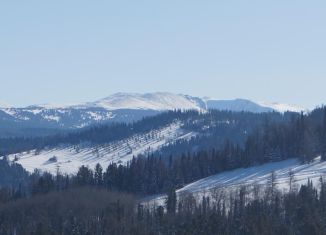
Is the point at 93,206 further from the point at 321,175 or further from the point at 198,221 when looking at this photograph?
the point at 321,175

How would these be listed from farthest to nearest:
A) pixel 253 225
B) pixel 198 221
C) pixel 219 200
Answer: pixel 219 200, pixel 198 221, pixel 253 225

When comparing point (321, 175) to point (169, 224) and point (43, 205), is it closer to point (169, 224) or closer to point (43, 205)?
point (169, 224)

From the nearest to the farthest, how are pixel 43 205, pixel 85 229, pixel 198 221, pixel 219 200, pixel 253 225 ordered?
pixel 253 225, pixel 198 221, pixel 85 229, pixel 219 200, pixel 43 205

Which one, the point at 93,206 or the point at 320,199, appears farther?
the point at 93,206

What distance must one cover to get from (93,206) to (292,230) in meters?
59.6

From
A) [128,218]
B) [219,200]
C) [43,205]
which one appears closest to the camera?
[128,218]

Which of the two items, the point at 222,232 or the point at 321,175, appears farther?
the point at 321,175

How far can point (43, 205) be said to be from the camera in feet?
570

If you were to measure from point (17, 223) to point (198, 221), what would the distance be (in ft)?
165

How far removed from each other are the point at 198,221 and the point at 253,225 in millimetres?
15270

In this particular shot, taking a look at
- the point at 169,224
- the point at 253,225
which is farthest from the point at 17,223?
the point at 253,225

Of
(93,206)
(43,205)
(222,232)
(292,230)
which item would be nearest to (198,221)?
(222,232)

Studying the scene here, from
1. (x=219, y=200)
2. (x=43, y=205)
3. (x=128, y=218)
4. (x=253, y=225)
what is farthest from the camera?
(x=43, y=205)

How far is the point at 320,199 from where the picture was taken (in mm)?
142875
